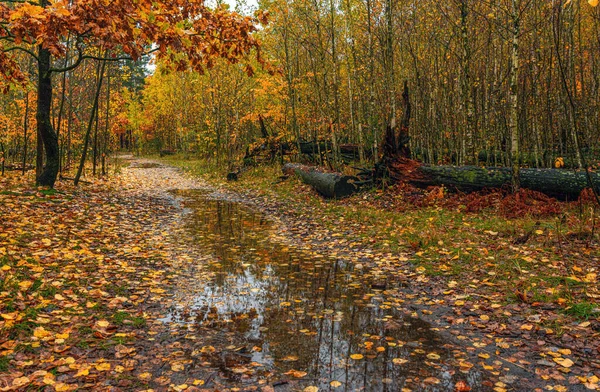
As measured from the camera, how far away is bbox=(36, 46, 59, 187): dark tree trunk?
11.2m

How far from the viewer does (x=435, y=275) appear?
20.3ft

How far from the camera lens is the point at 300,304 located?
518cm

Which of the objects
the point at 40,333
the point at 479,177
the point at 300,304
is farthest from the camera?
the point at 479,177

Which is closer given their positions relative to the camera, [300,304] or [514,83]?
[300,304]

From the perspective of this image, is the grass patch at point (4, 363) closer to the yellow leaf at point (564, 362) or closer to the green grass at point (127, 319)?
the green grass at point (127, 319)

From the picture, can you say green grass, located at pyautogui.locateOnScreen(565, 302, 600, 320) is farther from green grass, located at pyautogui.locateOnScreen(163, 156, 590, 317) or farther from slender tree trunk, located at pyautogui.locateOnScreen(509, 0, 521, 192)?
slender tree trunk, located at pyautogui.locateOnScreen(509, 0, 521, 192)

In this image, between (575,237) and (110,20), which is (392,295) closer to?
(575,237)

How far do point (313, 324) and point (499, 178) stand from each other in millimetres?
8041

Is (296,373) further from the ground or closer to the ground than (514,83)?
closer to the ground

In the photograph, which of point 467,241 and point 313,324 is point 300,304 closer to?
point 313,324

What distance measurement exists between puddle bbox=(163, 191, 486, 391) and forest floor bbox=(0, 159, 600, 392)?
23mm

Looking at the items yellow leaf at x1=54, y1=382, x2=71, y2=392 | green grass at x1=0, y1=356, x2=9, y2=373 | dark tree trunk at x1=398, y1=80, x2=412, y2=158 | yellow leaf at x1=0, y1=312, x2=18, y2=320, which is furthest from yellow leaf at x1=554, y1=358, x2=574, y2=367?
dark tree trunk at x1=398, y1=80, x2=412, y2=158

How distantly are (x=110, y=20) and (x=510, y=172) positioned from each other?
379 inches

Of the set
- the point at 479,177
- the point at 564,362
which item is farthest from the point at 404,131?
the point at 564,362
